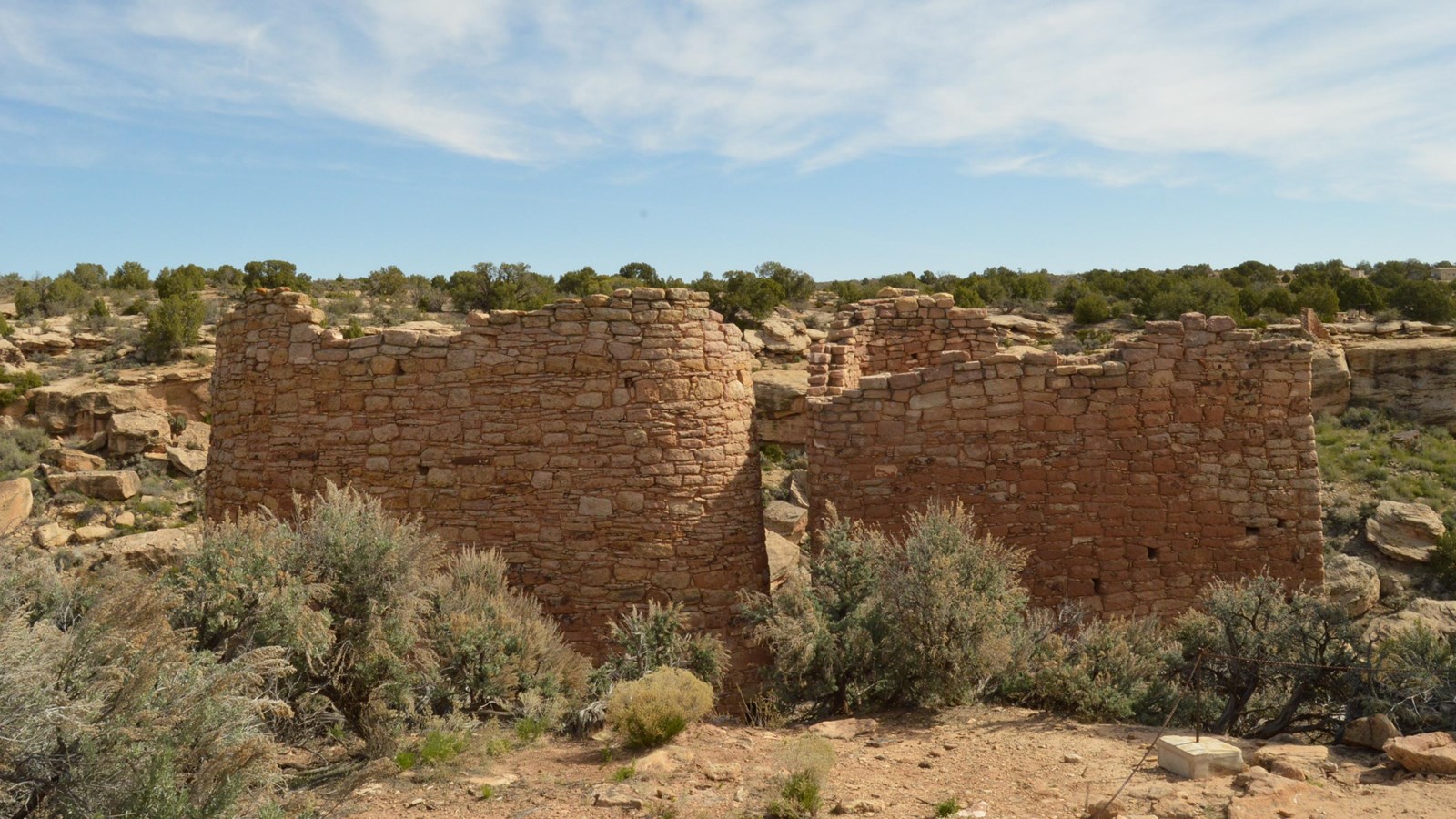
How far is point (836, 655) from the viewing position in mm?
7090

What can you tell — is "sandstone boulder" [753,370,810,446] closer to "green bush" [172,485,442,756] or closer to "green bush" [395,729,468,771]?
"green bush" [172,485,442,756]

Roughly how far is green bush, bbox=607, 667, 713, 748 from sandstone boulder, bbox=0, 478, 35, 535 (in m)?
15.5

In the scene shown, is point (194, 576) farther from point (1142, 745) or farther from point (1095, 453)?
point (1095, 453)

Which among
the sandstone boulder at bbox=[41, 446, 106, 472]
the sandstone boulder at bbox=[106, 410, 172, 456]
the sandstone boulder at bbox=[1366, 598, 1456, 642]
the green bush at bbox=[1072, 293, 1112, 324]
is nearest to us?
the sandstone boulder at bbox=[1366, 598, 1456, 642]

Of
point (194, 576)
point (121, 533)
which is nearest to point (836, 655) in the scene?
point (194, 576)

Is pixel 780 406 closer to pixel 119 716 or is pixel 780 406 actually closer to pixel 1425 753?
pixel 1425 753

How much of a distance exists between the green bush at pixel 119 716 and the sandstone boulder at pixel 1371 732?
5998 mm

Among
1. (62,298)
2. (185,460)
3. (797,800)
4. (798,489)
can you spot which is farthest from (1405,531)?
(62,298)

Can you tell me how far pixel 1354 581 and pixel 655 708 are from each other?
39.8 ft

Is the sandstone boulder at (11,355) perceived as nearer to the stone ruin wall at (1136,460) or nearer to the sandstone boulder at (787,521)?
the sandstone boulder at (787,521)

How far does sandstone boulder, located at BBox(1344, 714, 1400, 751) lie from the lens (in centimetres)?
575

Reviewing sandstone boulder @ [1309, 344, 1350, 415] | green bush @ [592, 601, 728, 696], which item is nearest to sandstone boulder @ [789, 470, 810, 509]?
green bush @ [592, 601, 728, 696]

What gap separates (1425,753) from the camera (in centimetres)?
523

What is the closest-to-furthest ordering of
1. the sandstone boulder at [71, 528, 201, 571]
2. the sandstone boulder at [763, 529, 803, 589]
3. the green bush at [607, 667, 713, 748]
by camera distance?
the green bush at [607, 667, 713, 748] < the sandstone boulder at [763, 529, 803, 589] < the sandstone boulder at [71, 528, 201, 571]
